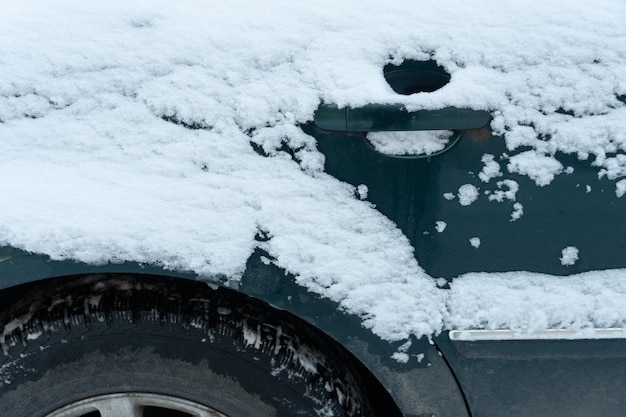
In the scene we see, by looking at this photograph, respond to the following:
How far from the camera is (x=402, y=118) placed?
129 centimetres

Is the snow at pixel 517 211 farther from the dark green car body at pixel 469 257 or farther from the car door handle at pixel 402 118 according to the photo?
the car door handle at pixel 402 118

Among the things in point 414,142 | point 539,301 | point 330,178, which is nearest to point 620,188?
point 539,301

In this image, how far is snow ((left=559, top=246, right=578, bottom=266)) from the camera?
1.36 meters

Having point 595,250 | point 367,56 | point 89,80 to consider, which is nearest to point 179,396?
point 89,80

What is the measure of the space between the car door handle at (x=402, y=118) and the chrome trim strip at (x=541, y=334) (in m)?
0.46

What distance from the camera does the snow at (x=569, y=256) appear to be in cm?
136

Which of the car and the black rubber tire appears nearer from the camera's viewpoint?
the car

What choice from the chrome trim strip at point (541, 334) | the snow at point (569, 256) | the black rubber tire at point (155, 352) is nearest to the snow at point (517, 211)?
the snow at point (569, 256)

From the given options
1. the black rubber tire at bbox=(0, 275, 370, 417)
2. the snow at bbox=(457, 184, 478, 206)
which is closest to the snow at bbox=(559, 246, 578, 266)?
the snow at bbox=(457, 184, 478, 206)

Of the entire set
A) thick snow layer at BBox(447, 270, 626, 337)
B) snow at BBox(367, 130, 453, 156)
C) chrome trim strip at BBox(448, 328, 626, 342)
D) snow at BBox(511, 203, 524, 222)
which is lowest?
chrome trim strip at BBox(448, 328, 626, 342)

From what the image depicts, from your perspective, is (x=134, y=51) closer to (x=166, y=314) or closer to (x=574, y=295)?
(x=166, y=314)

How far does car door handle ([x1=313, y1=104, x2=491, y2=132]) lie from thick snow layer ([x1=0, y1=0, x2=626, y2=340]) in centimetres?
3

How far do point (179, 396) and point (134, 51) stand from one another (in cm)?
80

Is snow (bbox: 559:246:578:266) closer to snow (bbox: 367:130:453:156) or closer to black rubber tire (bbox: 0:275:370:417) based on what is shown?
snow (bbox: 367:130:453:156)
